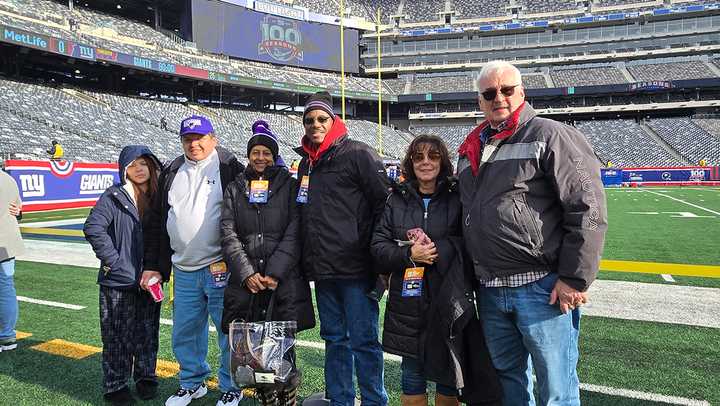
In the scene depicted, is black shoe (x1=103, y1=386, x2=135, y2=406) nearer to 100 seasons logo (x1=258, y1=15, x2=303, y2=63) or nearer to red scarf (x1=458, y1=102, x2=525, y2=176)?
red scarf (x1=458, y1=102, x2=525, y2=176)

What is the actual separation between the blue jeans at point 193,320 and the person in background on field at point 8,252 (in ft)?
5.97

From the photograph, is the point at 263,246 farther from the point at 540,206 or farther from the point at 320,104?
the point at 540,206

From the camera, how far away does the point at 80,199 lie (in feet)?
53.4

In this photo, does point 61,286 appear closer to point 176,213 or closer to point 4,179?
point 4,179

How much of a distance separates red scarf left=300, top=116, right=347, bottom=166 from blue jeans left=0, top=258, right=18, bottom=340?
2.87 metres

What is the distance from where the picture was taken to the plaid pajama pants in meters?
3.05

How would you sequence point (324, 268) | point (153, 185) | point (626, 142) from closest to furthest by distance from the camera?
point (324, 268) < point (153, 185) < point (626, 142)

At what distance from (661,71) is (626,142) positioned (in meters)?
12.1

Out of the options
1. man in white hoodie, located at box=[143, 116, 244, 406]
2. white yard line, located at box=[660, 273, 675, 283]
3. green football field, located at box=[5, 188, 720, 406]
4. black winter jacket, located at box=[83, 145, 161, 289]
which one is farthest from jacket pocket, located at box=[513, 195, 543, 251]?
white yard line, located at box=[660, 273, 675, 283]

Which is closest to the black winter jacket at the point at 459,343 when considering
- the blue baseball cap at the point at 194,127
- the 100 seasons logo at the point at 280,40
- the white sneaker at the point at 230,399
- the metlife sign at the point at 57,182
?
the white sneaker at the point at 230,399

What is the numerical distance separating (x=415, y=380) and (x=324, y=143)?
1.41 meters

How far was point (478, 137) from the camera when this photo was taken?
7.27 feet

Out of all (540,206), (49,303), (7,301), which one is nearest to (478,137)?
(540,206)

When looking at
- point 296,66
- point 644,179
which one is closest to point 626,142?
point 644,179
